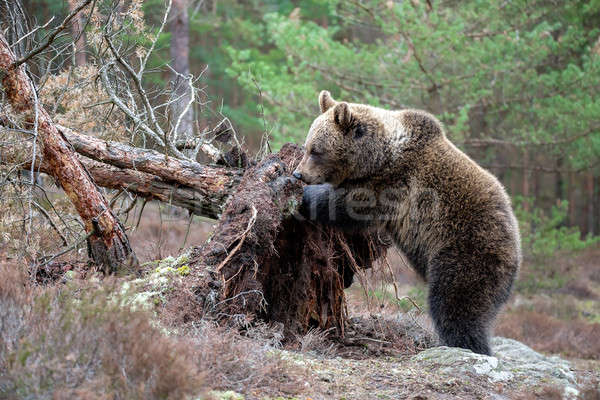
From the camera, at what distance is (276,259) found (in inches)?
255

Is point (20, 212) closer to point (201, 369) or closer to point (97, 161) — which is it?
point (97, 161)

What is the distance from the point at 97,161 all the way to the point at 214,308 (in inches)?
95.3

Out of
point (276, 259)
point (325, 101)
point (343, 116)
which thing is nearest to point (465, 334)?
point (276, 259)

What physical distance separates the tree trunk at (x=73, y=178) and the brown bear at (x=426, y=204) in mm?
1954

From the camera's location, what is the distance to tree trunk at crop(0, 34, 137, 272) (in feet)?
18.2

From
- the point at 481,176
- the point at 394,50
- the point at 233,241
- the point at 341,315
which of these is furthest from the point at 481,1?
the point at 233,241

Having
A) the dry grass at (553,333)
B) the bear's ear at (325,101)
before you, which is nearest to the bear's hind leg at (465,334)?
the bear's ear at (325,101)

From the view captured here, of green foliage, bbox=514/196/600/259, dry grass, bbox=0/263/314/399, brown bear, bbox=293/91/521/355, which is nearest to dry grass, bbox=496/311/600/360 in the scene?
green foliage, bbox=514/196/600/259

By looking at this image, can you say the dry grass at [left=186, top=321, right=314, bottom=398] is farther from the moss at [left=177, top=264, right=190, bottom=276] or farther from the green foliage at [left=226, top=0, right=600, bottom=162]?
the green foliage at [left=226, top=0, right=600, bottom=162]

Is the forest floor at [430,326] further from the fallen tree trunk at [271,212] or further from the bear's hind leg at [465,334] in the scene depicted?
the bear's hind leg at [465,334]

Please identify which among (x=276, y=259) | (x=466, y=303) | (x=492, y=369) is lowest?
(x=492, y=369)

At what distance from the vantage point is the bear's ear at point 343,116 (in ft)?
20.7

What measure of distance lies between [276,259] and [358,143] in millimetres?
1550

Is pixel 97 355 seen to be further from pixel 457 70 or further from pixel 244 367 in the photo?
pixel 457 70
